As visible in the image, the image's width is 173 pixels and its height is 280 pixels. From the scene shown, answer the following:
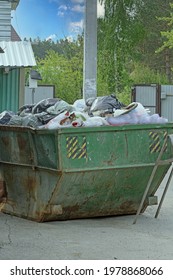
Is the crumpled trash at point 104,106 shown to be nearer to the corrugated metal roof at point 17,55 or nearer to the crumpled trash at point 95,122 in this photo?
the crumpled trash at point 95,122

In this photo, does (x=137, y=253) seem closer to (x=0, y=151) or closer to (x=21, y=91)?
(x=0, y=151)

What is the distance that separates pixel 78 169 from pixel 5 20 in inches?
488

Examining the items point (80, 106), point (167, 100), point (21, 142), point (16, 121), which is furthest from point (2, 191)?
point (167, 100)

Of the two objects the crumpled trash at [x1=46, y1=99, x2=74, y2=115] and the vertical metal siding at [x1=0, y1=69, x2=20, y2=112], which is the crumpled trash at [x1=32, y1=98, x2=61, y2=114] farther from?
the vertical metal siding at [x1=0, y1=69, x2=20, y2=112]

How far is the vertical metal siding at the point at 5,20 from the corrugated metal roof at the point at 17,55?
2601 mm

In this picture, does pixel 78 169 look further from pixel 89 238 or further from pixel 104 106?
pixel 104 106

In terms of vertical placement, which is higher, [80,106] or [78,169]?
[80,106]

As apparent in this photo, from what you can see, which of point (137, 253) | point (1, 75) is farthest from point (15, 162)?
point (1, 75)

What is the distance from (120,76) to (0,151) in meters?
31.0

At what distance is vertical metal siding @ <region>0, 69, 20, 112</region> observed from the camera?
1706cm

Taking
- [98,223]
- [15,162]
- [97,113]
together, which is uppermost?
[97,113]

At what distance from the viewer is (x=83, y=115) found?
9.40 m

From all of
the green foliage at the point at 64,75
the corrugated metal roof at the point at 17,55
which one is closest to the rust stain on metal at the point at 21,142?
the corrugated metal roof at the point at 17,55

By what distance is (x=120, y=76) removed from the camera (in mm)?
40750
